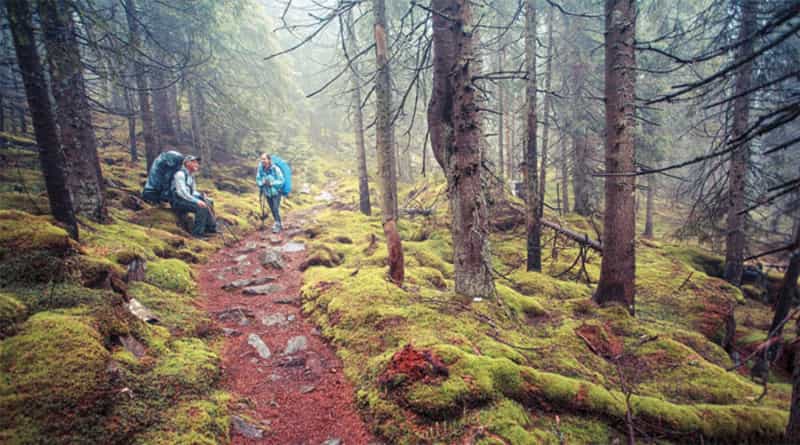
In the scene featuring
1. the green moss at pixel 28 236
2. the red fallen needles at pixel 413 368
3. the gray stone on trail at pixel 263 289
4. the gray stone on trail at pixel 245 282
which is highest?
the green moss at pixel 28 236

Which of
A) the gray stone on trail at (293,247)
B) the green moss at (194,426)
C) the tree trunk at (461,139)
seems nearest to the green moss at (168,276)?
the gray stone on trail at (293,247)

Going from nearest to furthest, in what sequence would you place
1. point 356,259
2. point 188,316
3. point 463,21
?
point 463,21 < point 188,316 < point 356,259

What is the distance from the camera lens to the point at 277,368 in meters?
4.41

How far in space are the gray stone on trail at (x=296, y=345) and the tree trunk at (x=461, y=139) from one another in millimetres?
2452

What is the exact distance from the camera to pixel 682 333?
18.3 ft

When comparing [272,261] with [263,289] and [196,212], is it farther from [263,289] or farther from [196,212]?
[196,212]

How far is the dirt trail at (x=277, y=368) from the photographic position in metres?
3.30

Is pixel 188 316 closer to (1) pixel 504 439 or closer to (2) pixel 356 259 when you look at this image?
(2) pixel 356 259

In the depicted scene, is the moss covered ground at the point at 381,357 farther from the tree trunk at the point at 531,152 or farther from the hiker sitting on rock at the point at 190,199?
the hiker sitting on rock at the point at 190,199

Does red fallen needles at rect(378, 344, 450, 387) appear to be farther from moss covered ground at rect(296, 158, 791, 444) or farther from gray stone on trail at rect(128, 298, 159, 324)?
gray stone on trail at rect(128, 298, 159, 324)

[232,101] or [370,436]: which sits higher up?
[232,101]

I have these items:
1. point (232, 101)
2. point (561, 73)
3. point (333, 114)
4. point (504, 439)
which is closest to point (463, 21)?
point (504, 439)

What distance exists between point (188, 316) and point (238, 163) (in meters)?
16.9

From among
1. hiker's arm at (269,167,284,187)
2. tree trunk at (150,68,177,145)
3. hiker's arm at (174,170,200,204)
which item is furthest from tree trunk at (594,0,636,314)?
tree trunk at (150,68,177,145)
